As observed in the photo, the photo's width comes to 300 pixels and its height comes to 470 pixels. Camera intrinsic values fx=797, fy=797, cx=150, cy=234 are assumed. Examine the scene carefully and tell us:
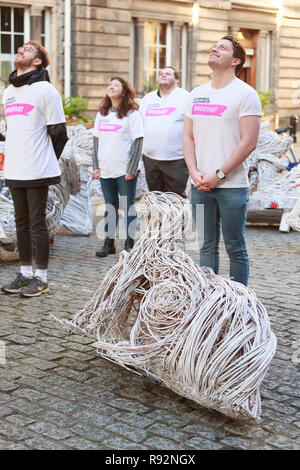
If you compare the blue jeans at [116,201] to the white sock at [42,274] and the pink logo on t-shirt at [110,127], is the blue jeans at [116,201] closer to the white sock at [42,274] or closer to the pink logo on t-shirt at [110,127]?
the pink logo on t-shirt at [110,127]

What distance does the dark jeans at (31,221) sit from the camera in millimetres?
5746

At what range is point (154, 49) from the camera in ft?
67.6

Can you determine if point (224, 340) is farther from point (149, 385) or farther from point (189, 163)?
point (189, 163)

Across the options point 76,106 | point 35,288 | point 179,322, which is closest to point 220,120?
point 179,322

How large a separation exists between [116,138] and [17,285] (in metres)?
1.93

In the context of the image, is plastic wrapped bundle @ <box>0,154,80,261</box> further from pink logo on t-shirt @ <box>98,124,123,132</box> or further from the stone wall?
the stone wall

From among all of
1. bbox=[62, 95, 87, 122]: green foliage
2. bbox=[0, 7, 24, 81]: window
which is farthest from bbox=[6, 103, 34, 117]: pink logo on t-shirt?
bbox=[0, 7, 24, 81]: window

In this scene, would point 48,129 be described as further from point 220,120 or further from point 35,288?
point 220,120

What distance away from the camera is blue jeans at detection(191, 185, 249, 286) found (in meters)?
4.61

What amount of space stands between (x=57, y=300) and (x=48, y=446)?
2.50 meters

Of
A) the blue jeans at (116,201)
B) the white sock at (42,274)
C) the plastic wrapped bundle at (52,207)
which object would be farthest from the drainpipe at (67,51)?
the white sock at (42,274)

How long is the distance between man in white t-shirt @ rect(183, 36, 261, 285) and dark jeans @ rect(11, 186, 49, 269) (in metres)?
1.44

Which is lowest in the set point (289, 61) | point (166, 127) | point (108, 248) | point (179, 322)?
point (108, 248)
